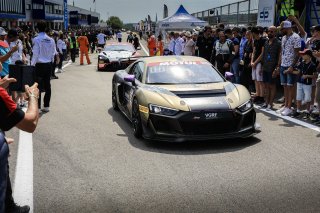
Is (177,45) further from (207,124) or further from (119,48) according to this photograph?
(207,124)

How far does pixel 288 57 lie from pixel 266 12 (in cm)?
572

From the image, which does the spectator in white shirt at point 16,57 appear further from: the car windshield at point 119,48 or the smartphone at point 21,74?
the car windshield at point 119,48

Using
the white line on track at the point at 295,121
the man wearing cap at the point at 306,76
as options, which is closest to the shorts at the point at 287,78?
the man wearing cap at the point at 306,76

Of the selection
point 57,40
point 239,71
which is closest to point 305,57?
point 239,71

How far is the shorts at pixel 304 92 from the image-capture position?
8242 mm

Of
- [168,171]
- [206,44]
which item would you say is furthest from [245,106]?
[206,44]

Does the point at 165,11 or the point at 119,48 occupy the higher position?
the point at 165,11

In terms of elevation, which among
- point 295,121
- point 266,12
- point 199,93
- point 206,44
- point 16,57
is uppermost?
point 266,12

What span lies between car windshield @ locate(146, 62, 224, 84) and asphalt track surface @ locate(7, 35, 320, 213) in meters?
1.08

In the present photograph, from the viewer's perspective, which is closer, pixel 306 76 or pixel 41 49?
pixel 306 76

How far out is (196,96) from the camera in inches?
253

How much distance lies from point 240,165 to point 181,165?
2.48 ft

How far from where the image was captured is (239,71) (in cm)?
1152

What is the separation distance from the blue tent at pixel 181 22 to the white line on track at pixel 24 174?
19.5m
